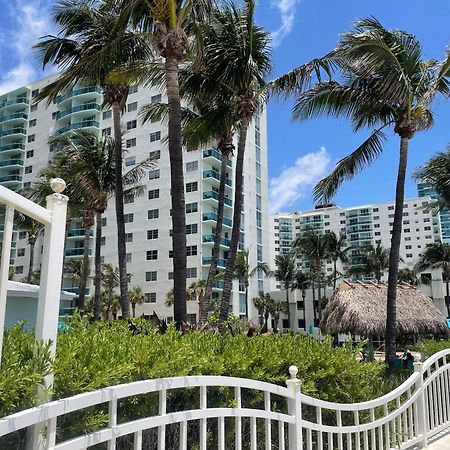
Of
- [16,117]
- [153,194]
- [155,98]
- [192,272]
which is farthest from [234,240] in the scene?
[16,117]

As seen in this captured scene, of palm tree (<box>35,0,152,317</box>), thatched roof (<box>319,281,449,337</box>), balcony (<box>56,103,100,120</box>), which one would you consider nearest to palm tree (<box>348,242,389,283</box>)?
thatched roof (<box>319,281,449,337</box>)

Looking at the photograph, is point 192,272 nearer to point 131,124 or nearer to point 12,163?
point 131,124

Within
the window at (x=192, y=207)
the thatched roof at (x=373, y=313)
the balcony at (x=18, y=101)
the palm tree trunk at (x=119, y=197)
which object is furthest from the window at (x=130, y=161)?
the palm tree trunk at (x=119, y=197)

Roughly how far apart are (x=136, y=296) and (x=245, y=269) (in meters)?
12.1

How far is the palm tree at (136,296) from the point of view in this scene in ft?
163

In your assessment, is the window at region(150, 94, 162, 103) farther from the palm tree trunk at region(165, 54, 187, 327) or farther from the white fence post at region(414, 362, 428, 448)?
the white fence post at region(414, 362, 428, 448)

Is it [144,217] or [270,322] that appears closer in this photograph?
[144,217]

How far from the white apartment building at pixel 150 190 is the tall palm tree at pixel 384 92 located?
31946mm

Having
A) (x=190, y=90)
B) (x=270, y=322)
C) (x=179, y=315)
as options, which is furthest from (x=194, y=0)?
(x=270, y=322)

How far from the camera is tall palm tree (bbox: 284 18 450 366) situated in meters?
12.3

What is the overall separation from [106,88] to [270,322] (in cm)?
5974

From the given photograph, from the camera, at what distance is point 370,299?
2258cm

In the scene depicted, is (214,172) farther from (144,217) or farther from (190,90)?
(190,90)

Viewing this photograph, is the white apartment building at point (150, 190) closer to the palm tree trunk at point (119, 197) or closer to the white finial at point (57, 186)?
the palm tree trunk at point (119, 197)
